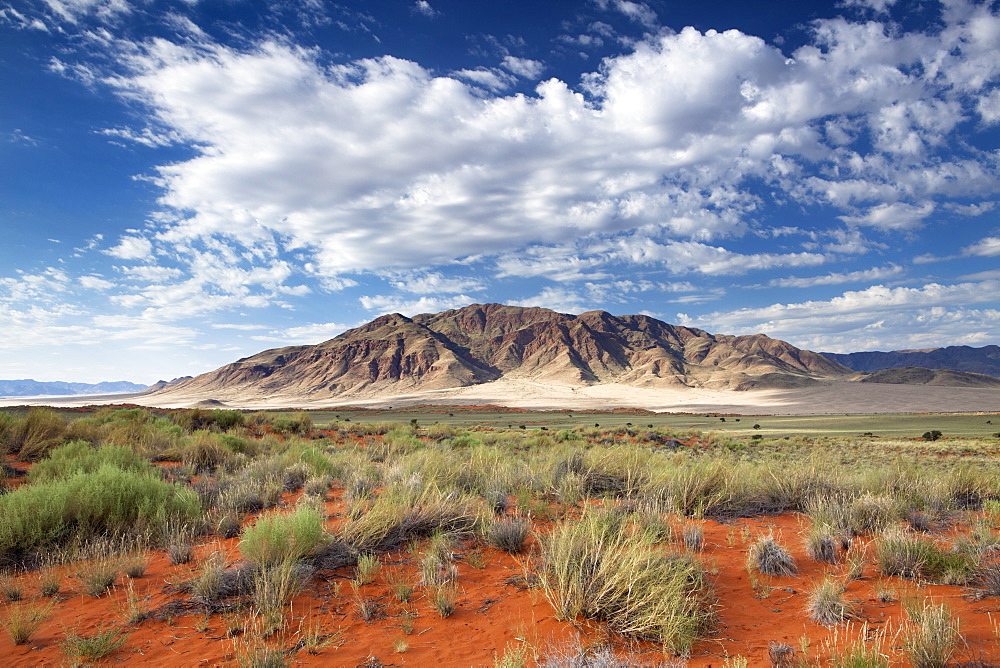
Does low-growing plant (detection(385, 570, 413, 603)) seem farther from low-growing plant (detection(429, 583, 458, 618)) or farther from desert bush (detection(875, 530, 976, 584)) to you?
desert bush (detection(875, 530, 976, 584))

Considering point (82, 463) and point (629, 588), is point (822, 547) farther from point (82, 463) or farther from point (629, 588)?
point (82, 463)

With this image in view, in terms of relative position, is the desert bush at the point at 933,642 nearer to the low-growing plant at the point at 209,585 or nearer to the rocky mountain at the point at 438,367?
the low-growing plant at the point at 209,585

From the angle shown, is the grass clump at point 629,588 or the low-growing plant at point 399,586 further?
the low-growing plant at point 399,586

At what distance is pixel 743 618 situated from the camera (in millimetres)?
4410

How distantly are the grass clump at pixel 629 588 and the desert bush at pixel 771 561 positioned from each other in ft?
3.26

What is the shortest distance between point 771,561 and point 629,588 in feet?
7.69

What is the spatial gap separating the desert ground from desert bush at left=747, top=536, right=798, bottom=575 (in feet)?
0.09

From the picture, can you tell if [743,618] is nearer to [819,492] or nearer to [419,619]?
[419,619]

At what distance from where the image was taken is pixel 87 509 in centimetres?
663

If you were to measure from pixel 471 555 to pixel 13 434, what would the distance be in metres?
14.5

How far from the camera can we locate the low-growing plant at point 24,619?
4.20m

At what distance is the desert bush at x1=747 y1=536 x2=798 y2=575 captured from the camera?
5359 mm

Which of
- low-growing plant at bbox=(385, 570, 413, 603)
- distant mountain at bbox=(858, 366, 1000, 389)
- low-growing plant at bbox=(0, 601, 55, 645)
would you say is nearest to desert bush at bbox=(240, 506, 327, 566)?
low-growing plant at bbox=(385, 570, 413, 603)

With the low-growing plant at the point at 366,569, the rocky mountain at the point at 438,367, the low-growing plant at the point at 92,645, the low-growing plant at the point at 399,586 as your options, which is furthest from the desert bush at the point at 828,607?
the rocky mountain at the point at 438,367
